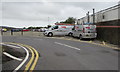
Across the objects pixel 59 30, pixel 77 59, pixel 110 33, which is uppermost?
pixel 59 30

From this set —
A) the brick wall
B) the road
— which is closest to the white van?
the brick wall

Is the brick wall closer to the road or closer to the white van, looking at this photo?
the road

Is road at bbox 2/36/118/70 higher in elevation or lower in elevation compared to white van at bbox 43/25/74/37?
lower

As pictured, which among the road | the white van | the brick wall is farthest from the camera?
the white van

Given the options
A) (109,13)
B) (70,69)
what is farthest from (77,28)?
(70,69)

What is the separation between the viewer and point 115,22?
13258mm

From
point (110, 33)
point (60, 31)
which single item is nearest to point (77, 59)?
point (110, 33)

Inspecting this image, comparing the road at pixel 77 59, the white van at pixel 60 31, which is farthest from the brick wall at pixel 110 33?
the white van at pixel 60 31

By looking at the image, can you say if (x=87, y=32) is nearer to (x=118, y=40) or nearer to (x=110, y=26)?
(x=110, y=26)

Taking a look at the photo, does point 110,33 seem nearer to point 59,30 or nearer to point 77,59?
point 77,59

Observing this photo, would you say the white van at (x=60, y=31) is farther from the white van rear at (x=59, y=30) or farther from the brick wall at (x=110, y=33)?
the brick wall at (x=110, y=33)

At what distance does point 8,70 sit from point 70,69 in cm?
257

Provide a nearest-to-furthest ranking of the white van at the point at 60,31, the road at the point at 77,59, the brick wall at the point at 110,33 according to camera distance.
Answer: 1. the road at the point at 77,59
2. the brick wall at the point at 110,33
3. the white van at the point at 60,31

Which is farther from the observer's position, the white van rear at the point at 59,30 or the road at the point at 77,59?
the white van rear at the point at 59,30
